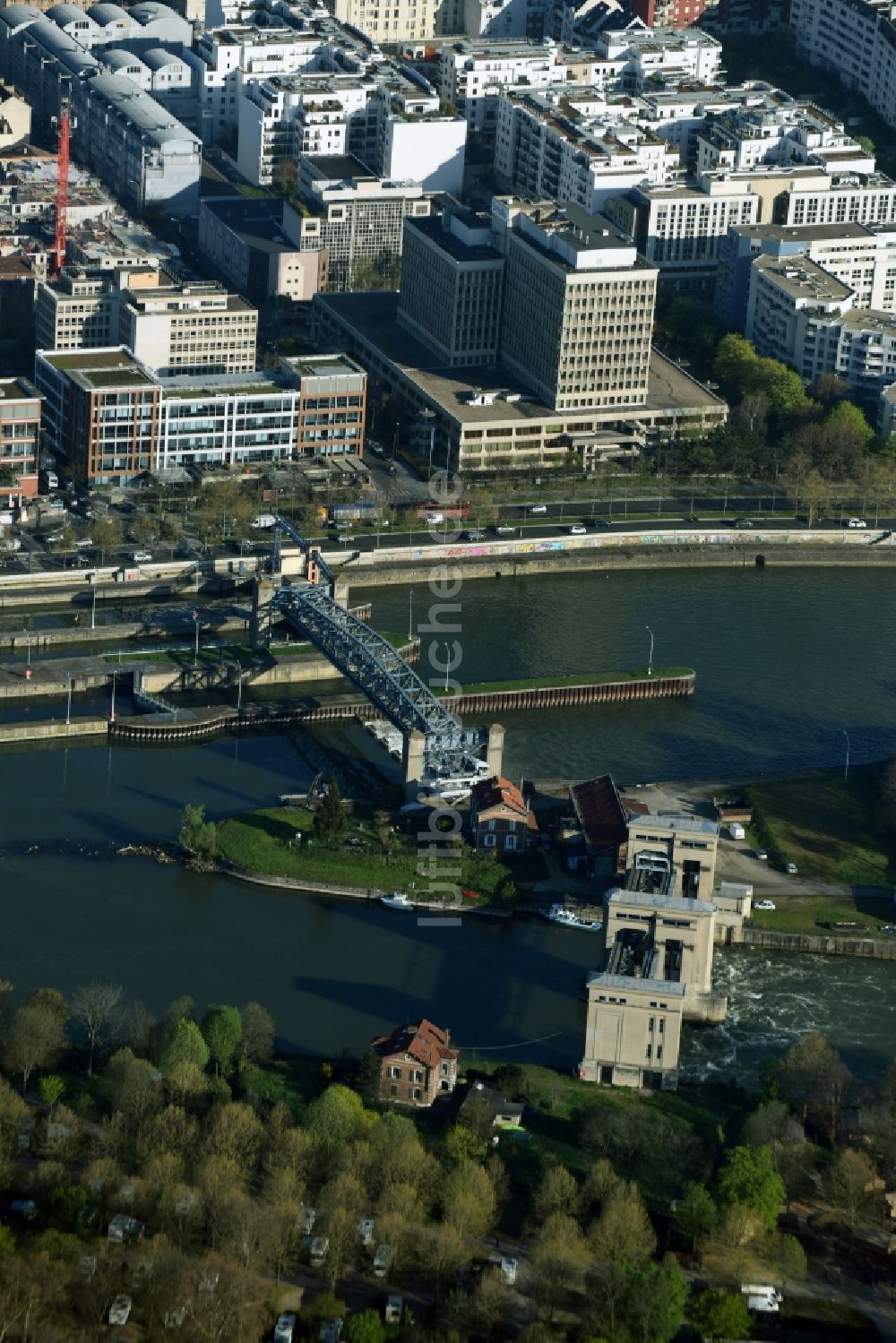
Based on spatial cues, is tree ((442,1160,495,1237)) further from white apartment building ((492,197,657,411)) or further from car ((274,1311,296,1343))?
white apartment building ((492,197,657,411))

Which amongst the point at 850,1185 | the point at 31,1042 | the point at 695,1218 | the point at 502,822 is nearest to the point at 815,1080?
the point at 850,1185

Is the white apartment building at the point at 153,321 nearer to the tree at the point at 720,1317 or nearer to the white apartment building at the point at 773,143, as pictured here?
the white apartment building at the point at 773,143

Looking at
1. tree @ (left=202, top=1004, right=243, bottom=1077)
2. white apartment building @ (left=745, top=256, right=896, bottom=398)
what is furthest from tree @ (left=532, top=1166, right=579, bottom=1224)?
white apartment building @ (left=745, top=256, right=896, bottom=398)

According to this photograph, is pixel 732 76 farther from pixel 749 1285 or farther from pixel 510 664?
pixel 749 1285

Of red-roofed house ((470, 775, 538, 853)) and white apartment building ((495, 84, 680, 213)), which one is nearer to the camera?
red-roofed house ((470, 775, 538, 853))

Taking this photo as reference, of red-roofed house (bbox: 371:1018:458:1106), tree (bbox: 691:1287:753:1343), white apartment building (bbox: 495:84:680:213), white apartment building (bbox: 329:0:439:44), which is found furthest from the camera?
white apartment building (bbox: 329:0:439:44)

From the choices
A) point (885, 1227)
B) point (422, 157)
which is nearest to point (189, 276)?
point (422, 157)
